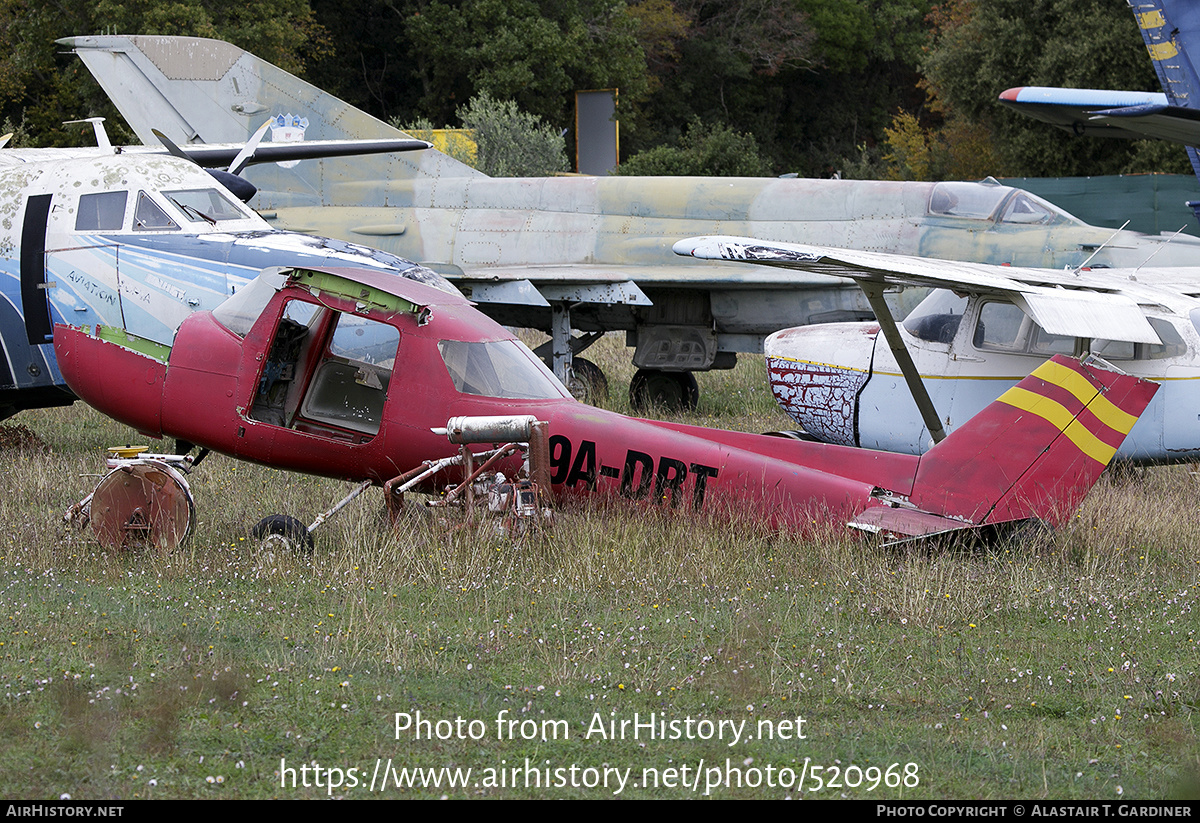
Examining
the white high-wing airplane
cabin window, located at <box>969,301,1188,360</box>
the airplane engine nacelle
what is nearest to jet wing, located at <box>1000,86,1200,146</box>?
the white high-wing airplane

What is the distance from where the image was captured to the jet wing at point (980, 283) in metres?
8.76

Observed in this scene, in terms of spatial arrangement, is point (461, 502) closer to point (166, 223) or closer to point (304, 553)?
point (304, 553)

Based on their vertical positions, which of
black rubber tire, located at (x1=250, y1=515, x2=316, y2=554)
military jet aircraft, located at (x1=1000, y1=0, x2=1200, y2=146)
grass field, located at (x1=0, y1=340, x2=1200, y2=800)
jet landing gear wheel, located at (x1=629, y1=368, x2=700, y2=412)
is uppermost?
military jet aircraft, located at (x1=1000, y1=0, x2=1200, y2=146)

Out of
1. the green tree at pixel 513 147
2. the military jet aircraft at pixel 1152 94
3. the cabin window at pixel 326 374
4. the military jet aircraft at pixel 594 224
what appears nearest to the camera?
the cabin window at pixel 326 374

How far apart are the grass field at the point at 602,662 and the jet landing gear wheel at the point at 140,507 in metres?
0.15

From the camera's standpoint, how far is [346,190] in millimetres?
17594

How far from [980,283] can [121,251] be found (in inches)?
273

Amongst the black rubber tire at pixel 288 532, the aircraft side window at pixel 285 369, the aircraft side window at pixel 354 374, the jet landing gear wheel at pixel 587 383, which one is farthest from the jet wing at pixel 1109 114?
the black rubber tire at pixel 288 532

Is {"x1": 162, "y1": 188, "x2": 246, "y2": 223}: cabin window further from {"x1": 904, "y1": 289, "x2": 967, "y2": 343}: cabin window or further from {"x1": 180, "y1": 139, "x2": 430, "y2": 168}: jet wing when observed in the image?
{"x1": 904, "y1": 289, "x2": 967, "y2": 343}: cabin window

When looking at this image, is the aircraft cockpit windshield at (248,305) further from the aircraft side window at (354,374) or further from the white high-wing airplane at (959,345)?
the white high-wing airplane at (959,345)

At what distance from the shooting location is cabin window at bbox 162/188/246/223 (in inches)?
410

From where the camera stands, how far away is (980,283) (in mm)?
9195

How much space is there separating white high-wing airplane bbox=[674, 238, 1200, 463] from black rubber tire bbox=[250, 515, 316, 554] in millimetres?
3558

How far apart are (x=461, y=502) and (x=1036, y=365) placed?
4893 millimetres
